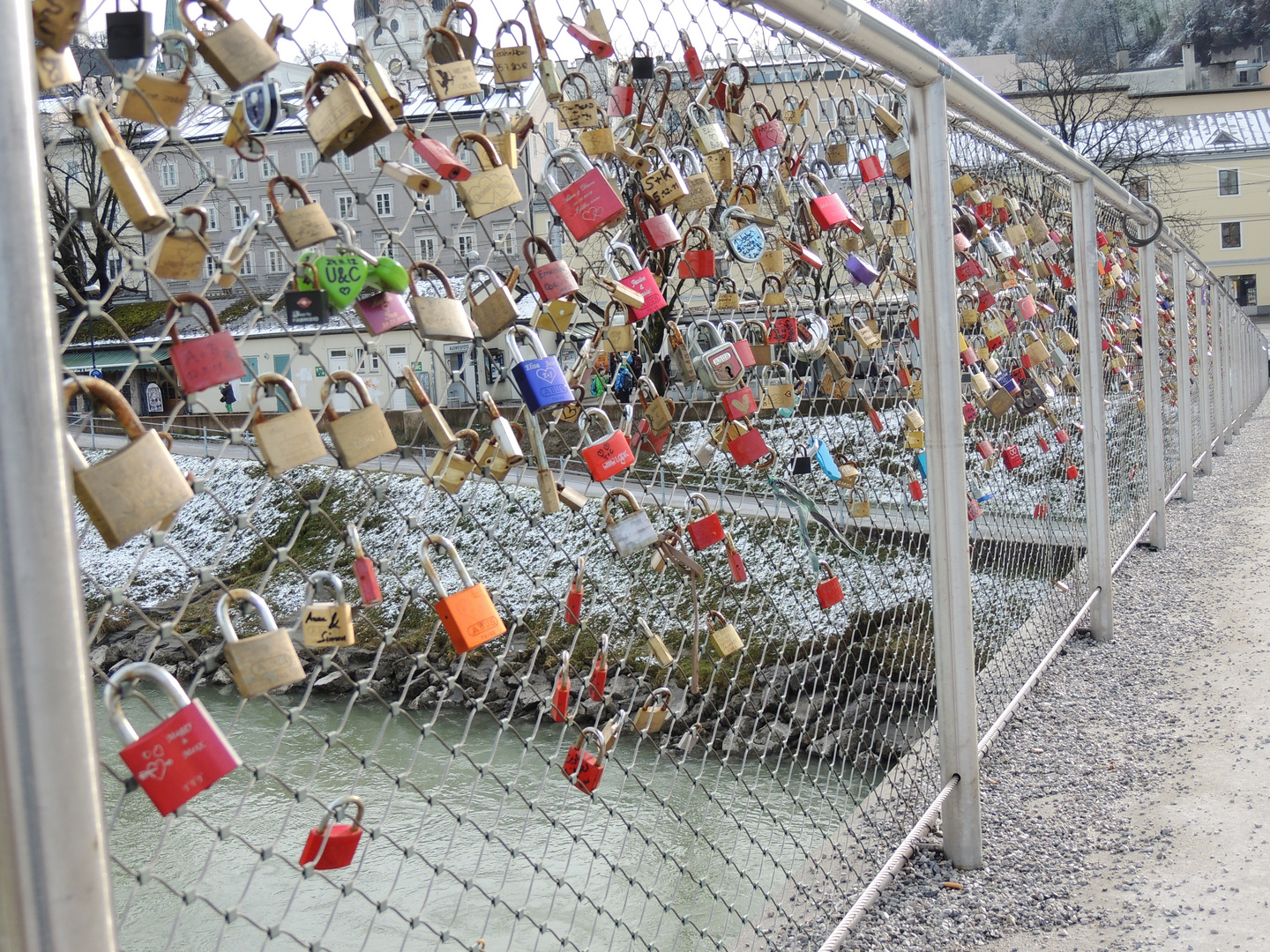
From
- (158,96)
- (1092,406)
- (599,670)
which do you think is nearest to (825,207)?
(599,670)

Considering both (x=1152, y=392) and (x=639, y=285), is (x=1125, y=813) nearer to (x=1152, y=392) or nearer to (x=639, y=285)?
(x=639, y=285)

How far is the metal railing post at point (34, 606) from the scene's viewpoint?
1.86 feet

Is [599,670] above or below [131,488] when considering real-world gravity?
below

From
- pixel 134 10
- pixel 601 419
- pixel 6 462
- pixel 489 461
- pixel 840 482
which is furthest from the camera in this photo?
pixel 840 482

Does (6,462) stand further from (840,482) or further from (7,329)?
(840,482)

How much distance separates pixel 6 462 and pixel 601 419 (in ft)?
2.94

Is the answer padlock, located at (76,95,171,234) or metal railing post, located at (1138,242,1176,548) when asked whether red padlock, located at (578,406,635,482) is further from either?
metal railing post, located at (1138,242,1176,548)

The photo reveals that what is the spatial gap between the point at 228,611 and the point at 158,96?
1.41 ft

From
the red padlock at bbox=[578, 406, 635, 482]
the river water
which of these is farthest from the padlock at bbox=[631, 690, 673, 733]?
the river water

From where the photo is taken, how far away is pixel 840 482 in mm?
2123

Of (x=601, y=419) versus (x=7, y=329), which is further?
(x=601, y=419)

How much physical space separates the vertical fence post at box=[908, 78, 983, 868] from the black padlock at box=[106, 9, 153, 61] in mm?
1476

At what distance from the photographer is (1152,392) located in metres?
4.77

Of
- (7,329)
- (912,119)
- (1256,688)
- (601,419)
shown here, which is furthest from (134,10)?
(1256,688)
